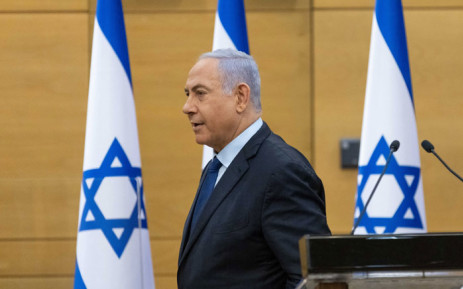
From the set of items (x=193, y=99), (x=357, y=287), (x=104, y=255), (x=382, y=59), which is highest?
(x=382, y=59)

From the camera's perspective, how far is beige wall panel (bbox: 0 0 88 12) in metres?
4.46

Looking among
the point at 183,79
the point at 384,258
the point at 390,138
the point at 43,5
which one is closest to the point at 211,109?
the point at 384,258

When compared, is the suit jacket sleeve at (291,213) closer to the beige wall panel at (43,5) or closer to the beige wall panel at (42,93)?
the beige wall panel at (42,93)

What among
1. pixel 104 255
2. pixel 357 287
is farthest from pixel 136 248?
pixel 357 287

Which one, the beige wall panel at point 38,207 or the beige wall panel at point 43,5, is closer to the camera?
the beige wall panel at point 38,207

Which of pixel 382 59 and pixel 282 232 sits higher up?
pixel 382 59

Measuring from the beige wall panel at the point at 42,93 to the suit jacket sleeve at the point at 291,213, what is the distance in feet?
8.99

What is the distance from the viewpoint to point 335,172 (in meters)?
4.39

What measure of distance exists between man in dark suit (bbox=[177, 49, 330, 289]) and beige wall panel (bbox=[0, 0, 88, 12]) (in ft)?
8.60

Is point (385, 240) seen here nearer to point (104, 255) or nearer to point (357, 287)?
point (357, 287)

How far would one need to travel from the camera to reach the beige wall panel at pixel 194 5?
4.48m

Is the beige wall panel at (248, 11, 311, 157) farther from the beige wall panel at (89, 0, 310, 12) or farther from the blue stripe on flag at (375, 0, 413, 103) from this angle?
the blue stripe on flag at (375, 0, 413, 103)

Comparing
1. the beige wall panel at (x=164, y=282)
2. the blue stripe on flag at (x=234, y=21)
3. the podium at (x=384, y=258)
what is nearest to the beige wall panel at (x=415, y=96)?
the blue stripe on flag at (x=234, y=21)

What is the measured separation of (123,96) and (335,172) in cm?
144
